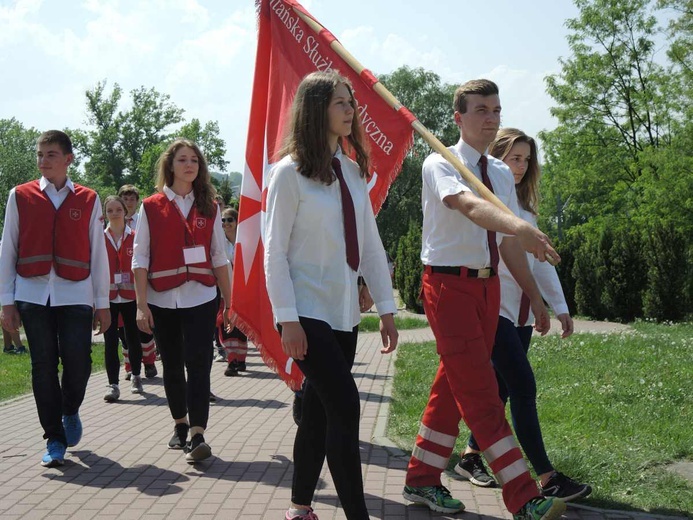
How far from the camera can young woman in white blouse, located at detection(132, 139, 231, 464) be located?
20.8 feet

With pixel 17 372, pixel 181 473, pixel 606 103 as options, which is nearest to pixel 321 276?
pixel 181 473

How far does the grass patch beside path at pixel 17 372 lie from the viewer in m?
10.8

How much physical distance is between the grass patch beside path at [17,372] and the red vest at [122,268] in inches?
66.6

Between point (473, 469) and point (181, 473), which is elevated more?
point (473, 469)

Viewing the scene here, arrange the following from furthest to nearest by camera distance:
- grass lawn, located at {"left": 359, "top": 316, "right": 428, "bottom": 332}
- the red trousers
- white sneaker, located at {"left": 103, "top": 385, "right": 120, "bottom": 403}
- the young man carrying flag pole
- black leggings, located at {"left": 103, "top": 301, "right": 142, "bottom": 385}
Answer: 1. grass lawn, located at {"left": 359, "top": 316, "right": 428, "bottom": 332}
2. black leggings, located at {"left": 103, "top": 301, "right": 142, "bottom": 385}
3. white sneaker, located at {"left": 103, "top": 385, "right": 120, "bottom": 403}
4. the young man carrying flag pole
5. the red trousers

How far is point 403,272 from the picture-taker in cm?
2912

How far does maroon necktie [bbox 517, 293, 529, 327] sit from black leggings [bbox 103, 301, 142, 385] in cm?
550

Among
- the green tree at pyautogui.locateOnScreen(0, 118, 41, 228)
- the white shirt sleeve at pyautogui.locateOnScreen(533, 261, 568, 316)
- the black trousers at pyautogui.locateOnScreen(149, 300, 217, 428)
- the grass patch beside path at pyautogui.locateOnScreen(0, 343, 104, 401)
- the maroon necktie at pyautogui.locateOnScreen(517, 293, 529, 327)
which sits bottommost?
the grass patch beside path at pyautogui.locateOnScreen(0, 343, 104, 401)

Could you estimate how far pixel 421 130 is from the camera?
173 inches

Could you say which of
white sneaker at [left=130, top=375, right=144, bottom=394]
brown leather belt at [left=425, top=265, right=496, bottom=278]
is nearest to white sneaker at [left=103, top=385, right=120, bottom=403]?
white sneaker at [left=130, top=375, right=144, bottom=394]

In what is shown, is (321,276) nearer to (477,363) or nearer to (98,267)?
(477,363)

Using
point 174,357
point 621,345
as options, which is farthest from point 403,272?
point 174,357

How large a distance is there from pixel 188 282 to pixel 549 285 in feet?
8.10

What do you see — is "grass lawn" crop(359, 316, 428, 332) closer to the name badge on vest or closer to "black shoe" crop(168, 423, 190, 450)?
"black shoe" crop(168, 423, 190, 450)
